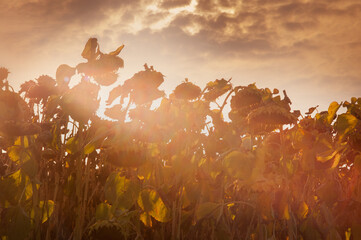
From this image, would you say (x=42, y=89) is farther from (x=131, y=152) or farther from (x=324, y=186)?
(x=324, y=186)

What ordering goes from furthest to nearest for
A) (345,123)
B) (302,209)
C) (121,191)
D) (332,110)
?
(302,209) → (332,110) → (121,191) → (345,123)

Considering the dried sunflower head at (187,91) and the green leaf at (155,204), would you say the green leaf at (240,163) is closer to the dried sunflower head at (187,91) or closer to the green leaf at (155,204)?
the green leaf at (155,204)

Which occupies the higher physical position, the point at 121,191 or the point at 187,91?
the point at 187,91

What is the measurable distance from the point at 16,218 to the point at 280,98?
1.83m

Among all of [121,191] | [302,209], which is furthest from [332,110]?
[121,191]

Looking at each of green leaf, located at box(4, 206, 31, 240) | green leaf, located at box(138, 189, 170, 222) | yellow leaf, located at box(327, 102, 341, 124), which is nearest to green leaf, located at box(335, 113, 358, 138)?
yellow leaf, located at box(327, 102, 341, 124)

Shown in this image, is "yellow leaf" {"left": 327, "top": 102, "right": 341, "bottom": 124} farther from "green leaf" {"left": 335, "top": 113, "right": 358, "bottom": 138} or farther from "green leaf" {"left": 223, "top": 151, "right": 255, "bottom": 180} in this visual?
"green leaf" {"left": 223, "top": 151, "right": 255, "bottom": 180}

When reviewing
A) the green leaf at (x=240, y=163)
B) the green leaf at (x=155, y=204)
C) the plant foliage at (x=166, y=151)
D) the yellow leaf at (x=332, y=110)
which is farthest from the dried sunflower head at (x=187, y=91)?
the yellow leaf at (x=332, y=110)

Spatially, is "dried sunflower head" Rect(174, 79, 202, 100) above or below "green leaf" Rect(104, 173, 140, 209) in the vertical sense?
above

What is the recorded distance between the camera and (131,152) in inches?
74.3

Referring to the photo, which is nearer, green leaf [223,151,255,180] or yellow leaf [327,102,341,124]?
green leaf [223,151,255,180]

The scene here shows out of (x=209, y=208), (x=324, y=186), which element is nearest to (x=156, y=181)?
(x=209, y=208)

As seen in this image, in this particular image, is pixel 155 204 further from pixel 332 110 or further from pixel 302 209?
pixel 332 110

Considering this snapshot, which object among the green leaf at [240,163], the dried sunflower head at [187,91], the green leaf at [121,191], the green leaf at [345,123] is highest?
the dried sunflower head at [187,91]
